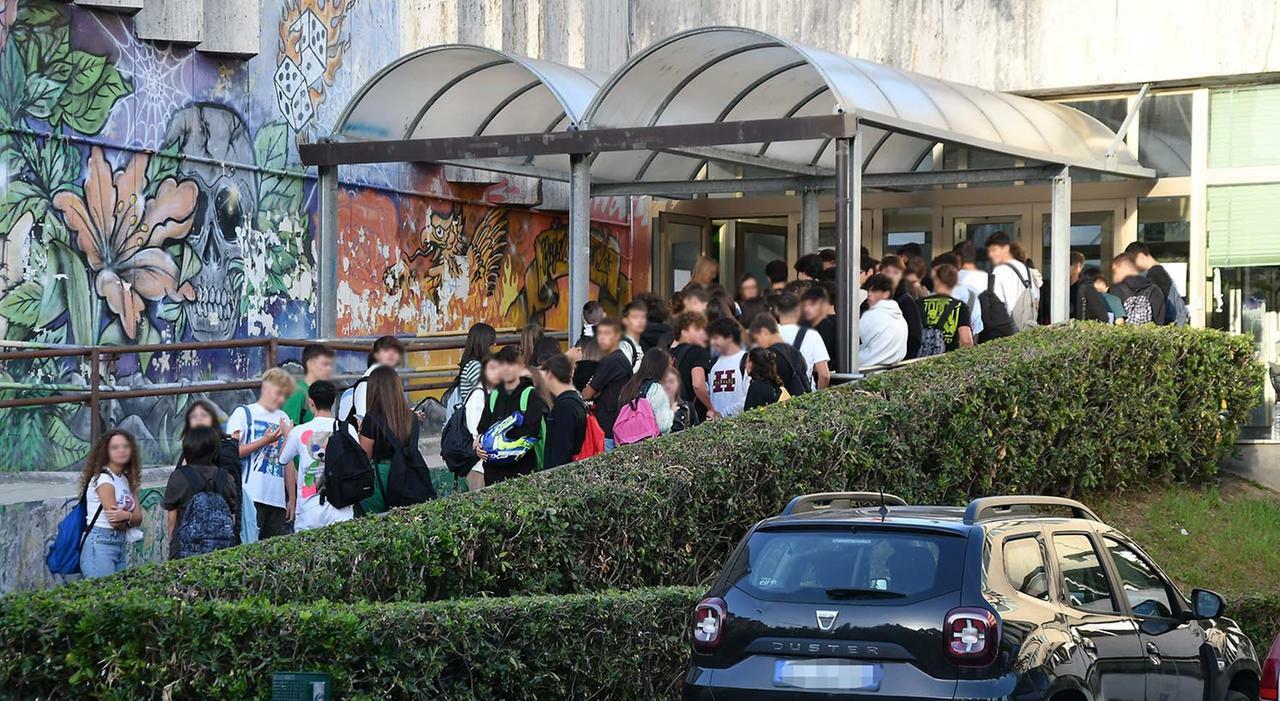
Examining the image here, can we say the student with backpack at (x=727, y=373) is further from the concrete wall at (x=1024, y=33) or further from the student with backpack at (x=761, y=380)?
the concrete wall at (x=1024, y=33)

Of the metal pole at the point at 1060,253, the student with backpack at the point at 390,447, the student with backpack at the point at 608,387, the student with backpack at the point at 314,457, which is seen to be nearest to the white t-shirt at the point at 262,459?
the student with backpack at the point at 314,457

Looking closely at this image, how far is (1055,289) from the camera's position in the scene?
17234 millimetres

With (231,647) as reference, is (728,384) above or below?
above

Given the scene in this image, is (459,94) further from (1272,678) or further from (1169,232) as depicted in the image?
(1272,678)

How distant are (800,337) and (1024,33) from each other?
8912 mm

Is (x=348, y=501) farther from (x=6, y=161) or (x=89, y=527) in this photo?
(x=6, y=161)

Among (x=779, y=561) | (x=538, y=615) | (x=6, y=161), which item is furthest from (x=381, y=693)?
(x=6, y=161)

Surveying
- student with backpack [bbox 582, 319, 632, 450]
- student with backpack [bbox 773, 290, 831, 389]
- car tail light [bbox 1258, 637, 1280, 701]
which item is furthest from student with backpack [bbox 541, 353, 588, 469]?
car tail light [bbox 1258, 637, 1280, 701]

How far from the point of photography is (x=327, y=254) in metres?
16.2

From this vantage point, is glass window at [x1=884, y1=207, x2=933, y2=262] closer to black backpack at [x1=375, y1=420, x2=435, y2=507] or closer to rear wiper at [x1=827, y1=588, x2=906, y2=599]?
black backpack at [x1=375, y1=420, x2=435, y2=507]

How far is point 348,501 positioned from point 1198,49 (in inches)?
516

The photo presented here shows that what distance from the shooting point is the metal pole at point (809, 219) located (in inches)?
795

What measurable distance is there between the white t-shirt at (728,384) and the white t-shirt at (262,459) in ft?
11.0

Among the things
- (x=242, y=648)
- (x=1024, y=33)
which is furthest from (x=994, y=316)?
(x=242, y=648)
